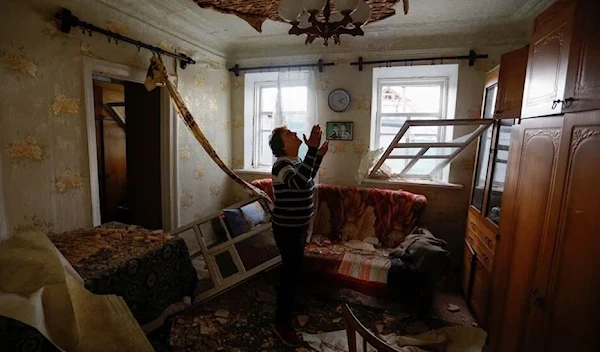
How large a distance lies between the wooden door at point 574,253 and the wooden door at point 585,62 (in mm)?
50

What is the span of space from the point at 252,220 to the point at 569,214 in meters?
2.19

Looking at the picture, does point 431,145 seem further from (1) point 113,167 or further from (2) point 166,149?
(1) point 113,167

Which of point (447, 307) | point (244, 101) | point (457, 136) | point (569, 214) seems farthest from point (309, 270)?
point (244, 101)

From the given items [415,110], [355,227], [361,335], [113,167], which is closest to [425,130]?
[415,110]

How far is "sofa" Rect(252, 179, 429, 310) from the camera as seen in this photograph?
2.22 metres

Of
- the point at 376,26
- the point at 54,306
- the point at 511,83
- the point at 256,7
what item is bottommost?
the point at 54,306

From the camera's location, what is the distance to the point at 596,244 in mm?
989

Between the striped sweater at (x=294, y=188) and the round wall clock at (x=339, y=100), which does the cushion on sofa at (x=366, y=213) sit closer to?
the round wall clock at (x=339, y=100)

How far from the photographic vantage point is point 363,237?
9.41ft

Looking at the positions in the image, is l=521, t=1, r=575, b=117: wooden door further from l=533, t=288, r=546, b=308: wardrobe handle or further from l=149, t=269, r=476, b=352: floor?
l=149, t=269, r=476, b=352: floor

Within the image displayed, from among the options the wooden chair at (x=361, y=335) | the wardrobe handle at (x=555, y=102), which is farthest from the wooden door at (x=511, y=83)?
the wooden chair at (x=361, y=335)

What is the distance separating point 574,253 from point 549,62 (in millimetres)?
861

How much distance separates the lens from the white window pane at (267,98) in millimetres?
3740

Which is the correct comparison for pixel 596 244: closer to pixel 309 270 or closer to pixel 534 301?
pixel 534 301
